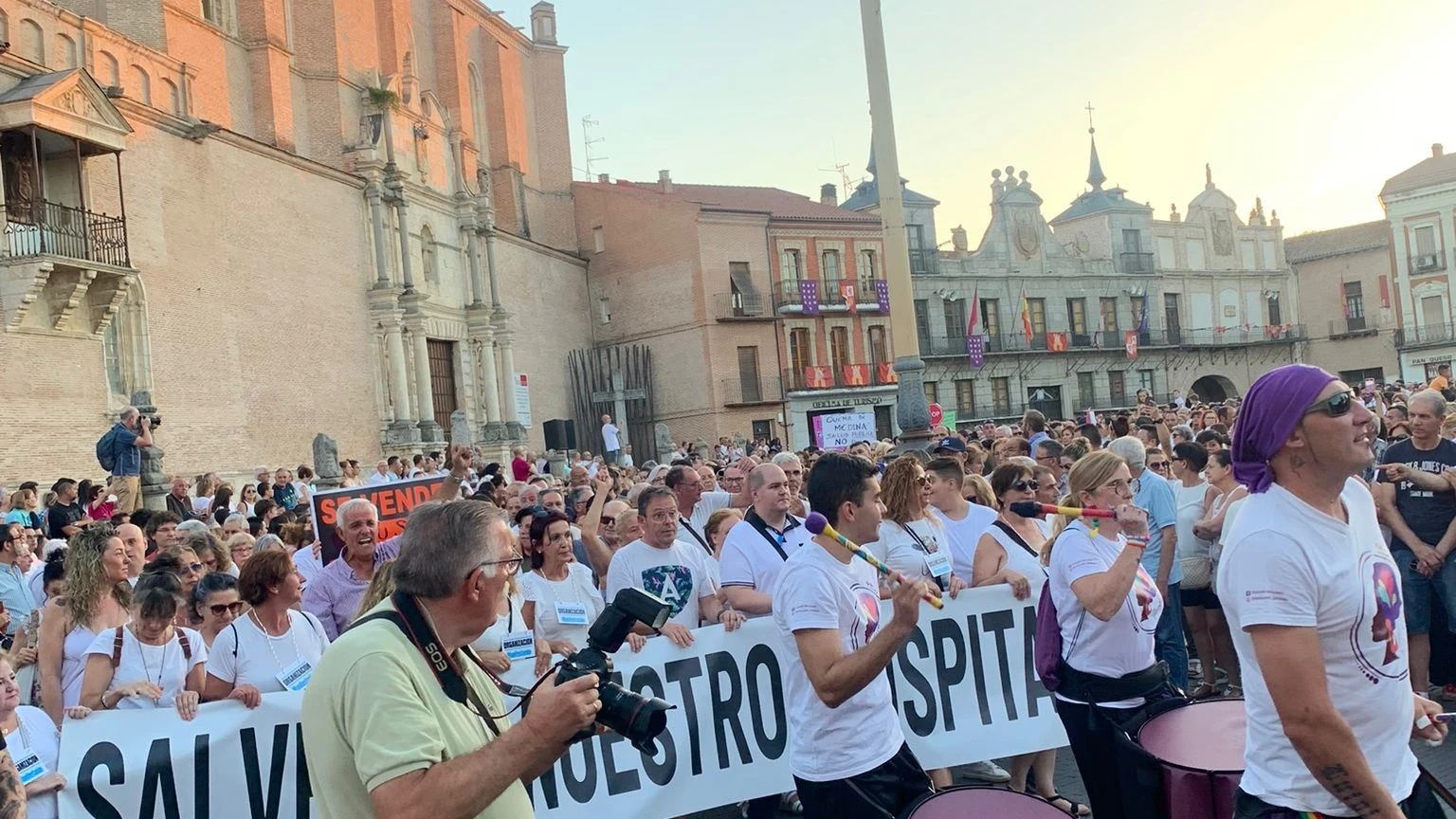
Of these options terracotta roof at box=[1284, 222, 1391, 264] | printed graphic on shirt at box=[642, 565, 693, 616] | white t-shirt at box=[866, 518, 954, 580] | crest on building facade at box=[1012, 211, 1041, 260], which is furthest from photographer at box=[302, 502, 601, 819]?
terracotta roof at box=[1284, 222, 1391, 264]

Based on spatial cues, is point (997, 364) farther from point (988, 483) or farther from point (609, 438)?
point (988, 483)

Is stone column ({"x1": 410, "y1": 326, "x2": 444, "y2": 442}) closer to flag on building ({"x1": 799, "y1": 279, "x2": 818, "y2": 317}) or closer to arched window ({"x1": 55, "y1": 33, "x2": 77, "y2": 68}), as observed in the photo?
arched window ({"x1": 55, "y1": 33, "x2": 77, "y2": 68})

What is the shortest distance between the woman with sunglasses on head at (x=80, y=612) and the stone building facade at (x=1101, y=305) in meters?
45.3

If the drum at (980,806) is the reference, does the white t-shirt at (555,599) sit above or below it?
above

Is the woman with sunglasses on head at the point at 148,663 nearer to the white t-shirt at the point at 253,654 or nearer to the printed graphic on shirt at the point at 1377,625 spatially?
the white t-shirt at the point at 253,654

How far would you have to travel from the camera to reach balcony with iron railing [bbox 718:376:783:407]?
45562mm

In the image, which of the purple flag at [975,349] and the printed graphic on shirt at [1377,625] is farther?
the purple flag at [975,349]

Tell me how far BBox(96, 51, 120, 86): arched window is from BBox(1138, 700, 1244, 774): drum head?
83.3ft

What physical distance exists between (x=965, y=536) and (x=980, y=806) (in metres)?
3.80

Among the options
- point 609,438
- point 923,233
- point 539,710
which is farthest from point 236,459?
point 923,233

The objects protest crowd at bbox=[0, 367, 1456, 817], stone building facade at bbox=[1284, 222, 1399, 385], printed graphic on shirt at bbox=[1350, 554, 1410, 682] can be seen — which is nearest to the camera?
printed graphic on shirt at bbox=[1350, 554, 1410, 682]

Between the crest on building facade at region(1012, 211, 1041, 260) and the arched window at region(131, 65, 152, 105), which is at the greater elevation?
the arched window at region(131, 65, 152, 105)

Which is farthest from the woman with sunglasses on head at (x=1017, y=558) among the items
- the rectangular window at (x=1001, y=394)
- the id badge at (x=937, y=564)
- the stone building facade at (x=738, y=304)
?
the rectangular window at (x=1001, y=394)

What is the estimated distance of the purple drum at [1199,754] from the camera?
359cm
